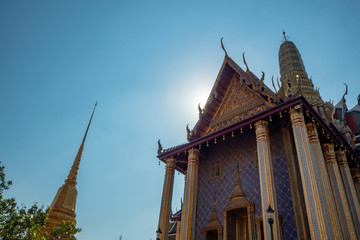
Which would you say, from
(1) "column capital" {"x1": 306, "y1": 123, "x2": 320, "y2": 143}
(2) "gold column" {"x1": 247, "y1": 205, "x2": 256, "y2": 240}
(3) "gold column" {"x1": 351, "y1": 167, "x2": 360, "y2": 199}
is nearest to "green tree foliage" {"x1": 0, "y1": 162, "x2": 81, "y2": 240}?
(2) "gold column" {"x1": 247, "y1": 205, "x2": 256, "y2": 240}

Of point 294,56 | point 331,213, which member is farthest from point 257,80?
point 294,56

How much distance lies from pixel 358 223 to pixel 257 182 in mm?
4259

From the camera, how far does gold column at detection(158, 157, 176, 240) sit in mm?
11133

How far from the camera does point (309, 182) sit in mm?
7676

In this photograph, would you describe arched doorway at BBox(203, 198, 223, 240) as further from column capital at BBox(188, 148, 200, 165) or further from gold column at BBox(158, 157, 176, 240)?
column capital at BBox(188, 148, 200, 165)

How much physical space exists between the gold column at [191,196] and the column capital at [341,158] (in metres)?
6.23

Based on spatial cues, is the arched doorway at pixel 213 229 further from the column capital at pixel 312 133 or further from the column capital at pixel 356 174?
the column capital at pixel 356 174

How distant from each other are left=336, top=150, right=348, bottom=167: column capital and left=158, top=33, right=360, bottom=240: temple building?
1.3 inches

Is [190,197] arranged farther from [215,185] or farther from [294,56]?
[294,56]

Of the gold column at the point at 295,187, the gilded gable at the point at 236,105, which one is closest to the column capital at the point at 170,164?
the gilded gable at the point at 236,105

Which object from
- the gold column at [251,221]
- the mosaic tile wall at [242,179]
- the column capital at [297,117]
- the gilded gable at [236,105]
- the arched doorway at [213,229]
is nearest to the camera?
the column capital at [297,117]

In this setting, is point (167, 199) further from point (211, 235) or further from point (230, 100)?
point (230, 100)

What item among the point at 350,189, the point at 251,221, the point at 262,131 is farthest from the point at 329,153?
the point at 251,221

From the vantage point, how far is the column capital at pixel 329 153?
10781mm
